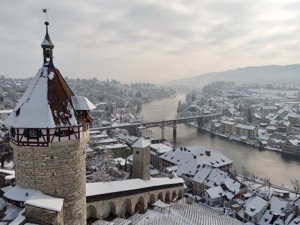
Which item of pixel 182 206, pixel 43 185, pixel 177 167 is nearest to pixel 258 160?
pixel 177 167

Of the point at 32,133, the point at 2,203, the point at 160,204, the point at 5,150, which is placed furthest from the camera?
the point at 5,150

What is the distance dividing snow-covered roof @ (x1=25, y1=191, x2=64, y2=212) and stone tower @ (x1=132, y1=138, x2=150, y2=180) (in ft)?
64.3

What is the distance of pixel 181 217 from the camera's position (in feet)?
85.5

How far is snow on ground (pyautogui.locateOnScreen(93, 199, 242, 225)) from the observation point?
24355 mm

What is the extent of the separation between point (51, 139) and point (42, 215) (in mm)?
1892

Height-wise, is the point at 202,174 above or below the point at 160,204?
below

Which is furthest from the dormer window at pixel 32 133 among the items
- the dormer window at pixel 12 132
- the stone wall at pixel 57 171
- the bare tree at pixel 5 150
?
the bare tree at pixel 5 150

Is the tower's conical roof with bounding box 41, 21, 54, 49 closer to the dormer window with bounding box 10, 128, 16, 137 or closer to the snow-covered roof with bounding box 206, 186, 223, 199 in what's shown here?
the dormer window with bounding box 10, 128, 16, 137

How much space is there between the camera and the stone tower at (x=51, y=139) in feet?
29.6

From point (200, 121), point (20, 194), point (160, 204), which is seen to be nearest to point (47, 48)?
point (20, 194)

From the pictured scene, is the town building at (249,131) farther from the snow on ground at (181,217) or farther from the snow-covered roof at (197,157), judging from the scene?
the snow on ground at (181,217)

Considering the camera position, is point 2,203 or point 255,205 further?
point 255,205

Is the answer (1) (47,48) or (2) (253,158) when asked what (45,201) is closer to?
(1) (47,48)

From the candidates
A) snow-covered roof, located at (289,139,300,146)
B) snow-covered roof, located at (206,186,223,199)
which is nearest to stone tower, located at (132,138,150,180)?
snow-covered roof, located at (206,186,223,199)
